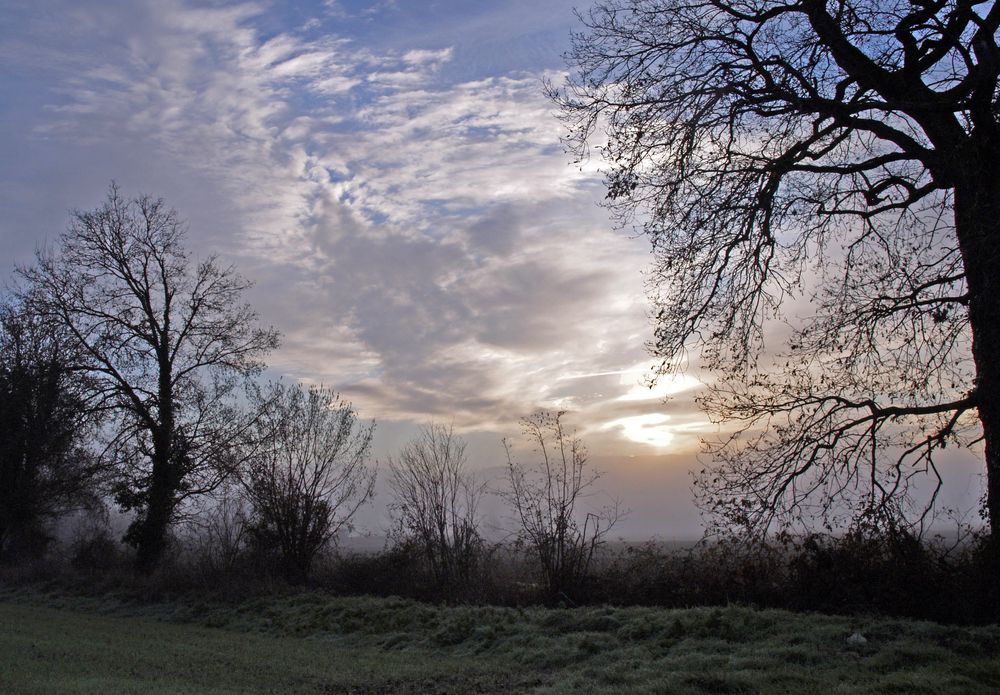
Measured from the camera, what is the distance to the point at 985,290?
9859 mm

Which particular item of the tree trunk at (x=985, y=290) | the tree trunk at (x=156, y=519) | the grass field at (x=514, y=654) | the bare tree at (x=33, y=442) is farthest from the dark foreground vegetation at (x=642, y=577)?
the bare tree at (x=33, y=442)

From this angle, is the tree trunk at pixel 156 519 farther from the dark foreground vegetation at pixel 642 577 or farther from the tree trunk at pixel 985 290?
the tree trunk at pixel 985 290

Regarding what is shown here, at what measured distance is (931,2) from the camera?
1118 centimetres

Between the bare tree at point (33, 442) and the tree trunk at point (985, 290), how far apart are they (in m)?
27.7

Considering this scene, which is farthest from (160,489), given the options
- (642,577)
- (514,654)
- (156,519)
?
(514,654)

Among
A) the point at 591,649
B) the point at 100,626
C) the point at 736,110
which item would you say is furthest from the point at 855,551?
the point at 100,626

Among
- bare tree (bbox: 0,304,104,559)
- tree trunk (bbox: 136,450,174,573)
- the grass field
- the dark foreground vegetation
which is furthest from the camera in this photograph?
bare tree (bbox: 0,304,104,559)

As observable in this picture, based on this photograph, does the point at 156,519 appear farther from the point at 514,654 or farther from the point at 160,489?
the point at 514,654

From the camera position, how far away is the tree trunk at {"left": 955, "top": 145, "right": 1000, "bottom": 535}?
9797mm

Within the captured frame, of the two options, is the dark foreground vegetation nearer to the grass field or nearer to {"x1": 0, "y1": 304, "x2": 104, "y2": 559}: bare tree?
the grass field

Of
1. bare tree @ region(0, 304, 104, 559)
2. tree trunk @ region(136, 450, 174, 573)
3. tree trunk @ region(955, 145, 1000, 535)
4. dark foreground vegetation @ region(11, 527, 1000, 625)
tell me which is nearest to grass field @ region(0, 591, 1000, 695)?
dark foreground vegetation @ region(11, 527, 1000, 625)

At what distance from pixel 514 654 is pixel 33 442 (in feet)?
83.4

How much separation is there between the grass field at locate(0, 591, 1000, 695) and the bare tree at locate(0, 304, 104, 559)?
15043 millimetres

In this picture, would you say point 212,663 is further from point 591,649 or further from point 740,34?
point 740,34
